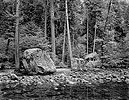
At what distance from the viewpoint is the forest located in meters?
10.9

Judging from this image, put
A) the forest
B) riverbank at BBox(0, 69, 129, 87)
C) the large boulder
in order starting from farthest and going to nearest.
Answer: the large boulder, the forest, riverbank at BBox(0, 69, 129, 87)

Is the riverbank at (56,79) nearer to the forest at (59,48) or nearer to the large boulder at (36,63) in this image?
the forest at (59,48)

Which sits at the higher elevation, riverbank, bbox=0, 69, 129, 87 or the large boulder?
the large boulder

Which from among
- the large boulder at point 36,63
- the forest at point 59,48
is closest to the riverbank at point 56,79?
the forest at point 59,48

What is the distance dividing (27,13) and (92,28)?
1049cm

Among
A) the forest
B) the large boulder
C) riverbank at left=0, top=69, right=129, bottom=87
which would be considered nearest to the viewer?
riverbank at left=0, top=69, right=129, bottom=87

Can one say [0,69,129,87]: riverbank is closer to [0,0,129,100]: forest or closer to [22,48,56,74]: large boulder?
[0,0,129,100]: forest

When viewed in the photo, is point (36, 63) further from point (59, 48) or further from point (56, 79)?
point (59, 48)

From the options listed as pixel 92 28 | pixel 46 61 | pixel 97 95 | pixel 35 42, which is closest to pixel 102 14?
pixel 92 28

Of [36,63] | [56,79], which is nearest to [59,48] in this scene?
[36,63]

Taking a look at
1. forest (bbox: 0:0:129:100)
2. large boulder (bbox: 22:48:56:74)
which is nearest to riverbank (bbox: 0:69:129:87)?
forest (bbox: 0:0:129:100)

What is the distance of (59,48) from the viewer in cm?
2622

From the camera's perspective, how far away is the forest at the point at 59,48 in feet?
35.8

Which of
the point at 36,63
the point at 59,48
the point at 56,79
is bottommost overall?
the point at 56,79
